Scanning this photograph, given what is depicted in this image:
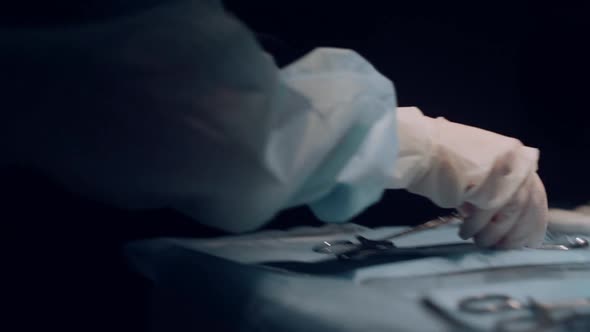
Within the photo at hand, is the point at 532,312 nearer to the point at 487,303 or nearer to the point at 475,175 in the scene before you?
the point at 487,303

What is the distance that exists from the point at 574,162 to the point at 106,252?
769 millimetres

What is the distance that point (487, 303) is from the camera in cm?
42

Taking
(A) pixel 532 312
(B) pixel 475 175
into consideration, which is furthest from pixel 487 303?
(B) pixel 475 175

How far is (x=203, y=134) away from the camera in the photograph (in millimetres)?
424

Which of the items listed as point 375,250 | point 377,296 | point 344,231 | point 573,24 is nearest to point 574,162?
point 573,24

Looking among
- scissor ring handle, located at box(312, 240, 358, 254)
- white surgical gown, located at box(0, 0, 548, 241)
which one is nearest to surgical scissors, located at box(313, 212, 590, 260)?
scissor ring handle, located at box(312, 240, 358, 254)

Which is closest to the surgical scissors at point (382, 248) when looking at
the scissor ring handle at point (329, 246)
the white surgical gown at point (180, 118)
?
the scissor ring handle at point (329, 246)

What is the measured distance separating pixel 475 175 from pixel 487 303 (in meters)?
→ 0.18

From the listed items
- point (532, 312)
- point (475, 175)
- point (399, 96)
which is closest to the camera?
point (532, 312)

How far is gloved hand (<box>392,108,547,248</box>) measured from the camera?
567mm

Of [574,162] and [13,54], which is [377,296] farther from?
[574,162]

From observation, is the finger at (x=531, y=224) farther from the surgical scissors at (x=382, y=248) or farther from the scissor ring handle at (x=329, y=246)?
the scissor ring handle at (x=329, y=246)

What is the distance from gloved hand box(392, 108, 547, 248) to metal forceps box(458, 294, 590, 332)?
0.16 meters

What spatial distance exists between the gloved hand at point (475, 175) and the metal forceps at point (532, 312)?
0.16 meters
